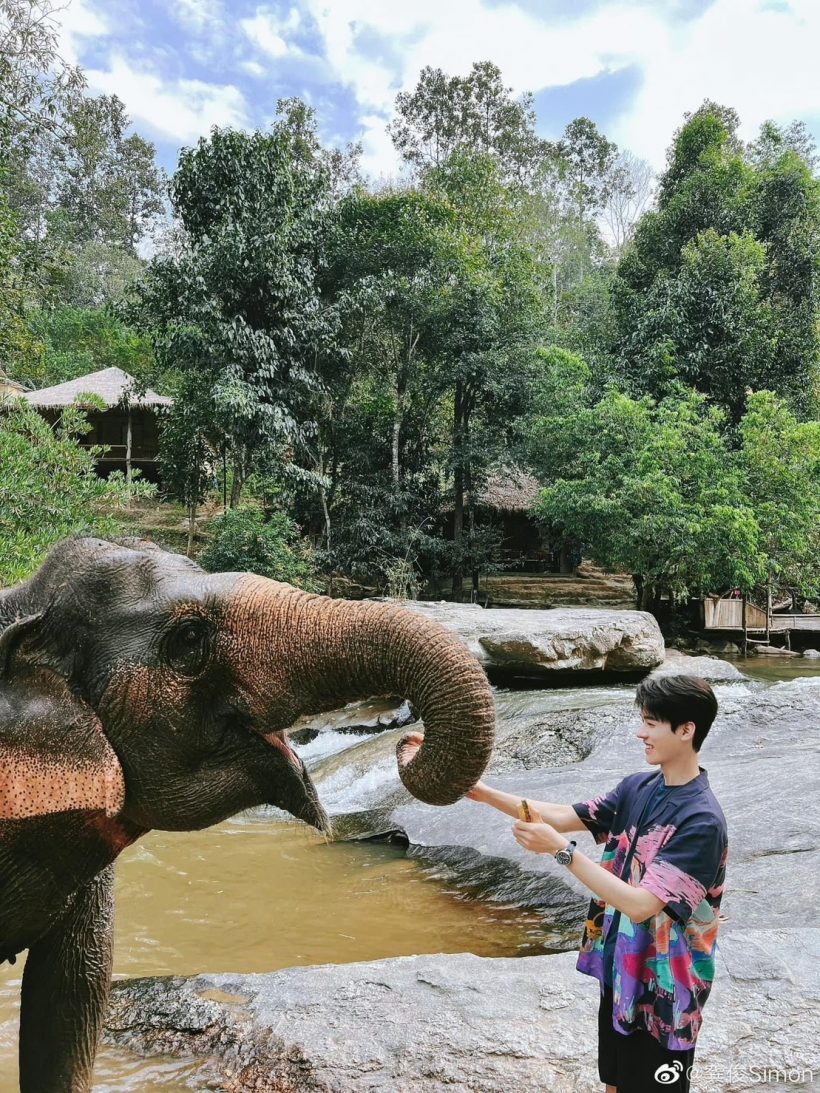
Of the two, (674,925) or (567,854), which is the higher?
(567,854)

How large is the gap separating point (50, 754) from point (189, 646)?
347mm

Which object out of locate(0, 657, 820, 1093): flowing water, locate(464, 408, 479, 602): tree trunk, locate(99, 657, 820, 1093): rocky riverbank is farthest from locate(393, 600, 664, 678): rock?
locate(464, 408, 479, 602): tree trunk

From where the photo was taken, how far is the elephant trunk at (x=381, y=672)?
1652 millimetres

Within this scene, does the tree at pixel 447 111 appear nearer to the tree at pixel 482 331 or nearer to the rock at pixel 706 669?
the tree at pixel 482 331

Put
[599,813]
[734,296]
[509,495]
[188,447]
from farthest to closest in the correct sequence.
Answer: [509,495]
[734,296]
[188,447]
[599,813]

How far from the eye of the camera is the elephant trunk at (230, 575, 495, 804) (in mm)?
1652

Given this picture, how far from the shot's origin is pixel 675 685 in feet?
6.25

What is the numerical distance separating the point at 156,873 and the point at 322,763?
2826 mm

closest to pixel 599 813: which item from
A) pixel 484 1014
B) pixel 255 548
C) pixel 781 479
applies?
pixel 484 1014

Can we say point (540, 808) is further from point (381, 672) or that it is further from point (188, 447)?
point (188, 447)

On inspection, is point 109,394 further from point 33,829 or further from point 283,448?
point 33,829

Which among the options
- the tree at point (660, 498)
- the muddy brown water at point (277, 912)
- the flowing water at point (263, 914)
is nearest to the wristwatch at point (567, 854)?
the flowing water at point (263, 914)

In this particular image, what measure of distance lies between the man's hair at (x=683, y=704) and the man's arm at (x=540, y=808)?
400mm

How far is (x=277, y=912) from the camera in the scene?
505cm
